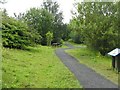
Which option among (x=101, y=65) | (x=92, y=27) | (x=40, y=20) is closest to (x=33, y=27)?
(x=40, y=20)

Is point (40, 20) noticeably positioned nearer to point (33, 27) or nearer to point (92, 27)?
point (33, 27)

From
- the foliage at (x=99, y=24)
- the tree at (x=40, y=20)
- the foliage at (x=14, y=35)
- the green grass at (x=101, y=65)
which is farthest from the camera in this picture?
the tree at (x=40, y=20)

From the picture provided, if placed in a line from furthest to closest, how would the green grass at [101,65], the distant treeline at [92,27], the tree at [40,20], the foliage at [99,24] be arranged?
1. the tree at [40,20]
2. the foliage at [99,24]
3. the distant treeline at [92,27]
4. the green grass at [101,65]

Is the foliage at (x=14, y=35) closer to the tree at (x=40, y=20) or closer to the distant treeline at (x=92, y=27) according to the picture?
the distant treeline at (x=92, y=27)

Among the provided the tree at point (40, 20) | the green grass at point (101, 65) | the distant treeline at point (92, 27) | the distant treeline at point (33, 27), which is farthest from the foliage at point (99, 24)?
the tree at point (40, 20)

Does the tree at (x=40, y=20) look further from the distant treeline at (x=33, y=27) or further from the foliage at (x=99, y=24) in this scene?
the foliage at (x=99, y=24)

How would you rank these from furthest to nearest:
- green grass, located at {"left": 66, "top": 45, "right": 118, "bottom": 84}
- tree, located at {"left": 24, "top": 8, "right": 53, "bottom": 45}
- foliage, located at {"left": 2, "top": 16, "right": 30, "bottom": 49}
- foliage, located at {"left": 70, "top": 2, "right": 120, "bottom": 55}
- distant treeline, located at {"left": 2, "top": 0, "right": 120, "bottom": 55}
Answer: tree, located at {"left": 24, "top": 8, "right": 53, "bottom": 45} < foliage, located at {"left": 70, "top": 2, "right": 120, "bottom": 55} < distant treeline, located at {"left": 2, "top": 0, "right": 120, "bottom": 55} < foliage, located at {"left": 2, "top": 16, "right": 30, "bottom": 49} < green grass, located at {"left": 66, "top": 45, "right": 118, "bottom": 84}

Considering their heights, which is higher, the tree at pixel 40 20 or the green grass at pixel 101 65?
the tree at pixel 40 20

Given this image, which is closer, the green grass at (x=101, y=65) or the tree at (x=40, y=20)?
the green grass at (x=101, y=65)

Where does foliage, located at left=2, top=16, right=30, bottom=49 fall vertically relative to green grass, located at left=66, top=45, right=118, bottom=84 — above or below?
above

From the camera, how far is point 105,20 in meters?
25.3

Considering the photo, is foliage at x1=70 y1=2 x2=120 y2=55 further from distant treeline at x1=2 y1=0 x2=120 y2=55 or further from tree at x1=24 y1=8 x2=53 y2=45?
tree at x1=24 y1=8 x2=53 y2=45

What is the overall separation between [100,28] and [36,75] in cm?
1485

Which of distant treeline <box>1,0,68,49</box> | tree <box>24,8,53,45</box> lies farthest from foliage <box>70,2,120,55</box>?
tree <box>24,8,53,45</box>
